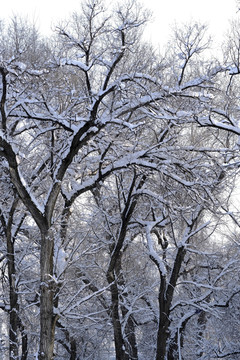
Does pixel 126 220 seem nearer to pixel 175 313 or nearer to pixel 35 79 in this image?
pixel 35 79


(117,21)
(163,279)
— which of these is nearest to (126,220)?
(163,279)

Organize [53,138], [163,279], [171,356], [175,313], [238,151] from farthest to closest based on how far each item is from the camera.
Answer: [175,313], [171,356], [163,279], [53,138], [238,151]

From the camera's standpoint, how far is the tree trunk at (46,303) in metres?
7.63

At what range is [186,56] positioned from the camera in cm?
946

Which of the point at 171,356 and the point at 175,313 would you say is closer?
the point at 171,356

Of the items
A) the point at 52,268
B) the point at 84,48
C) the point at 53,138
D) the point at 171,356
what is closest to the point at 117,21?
the point at 84,48

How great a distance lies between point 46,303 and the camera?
772cm

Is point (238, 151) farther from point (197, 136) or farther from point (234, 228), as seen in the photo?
point (234, 228)

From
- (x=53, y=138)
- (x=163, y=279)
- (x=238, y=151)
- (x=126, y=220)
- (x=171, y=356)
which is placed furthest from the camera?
(x=171, y=356)

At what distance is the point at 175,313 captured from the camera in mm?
16109

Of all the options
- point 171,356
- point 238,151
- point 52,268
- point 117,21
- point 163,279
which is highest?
point 117,21

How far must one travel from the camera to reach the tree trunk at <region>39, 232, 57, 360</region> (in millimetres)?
7633

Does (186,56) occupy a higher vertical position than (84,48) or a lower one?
higher

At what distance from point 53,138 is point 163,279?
5.33 m
